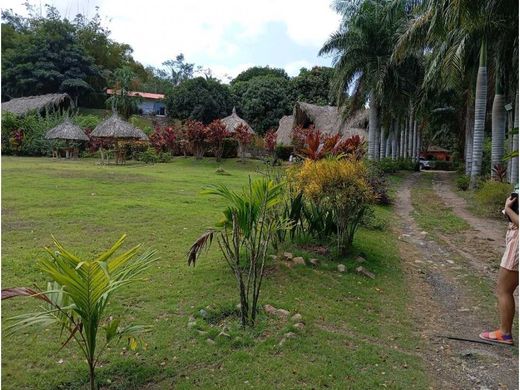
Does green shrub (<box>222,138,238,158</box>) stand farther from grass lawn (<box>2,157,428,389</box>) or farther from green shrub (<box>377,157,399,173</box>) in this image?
grass lawn (<box>2,157,428,389</box>)

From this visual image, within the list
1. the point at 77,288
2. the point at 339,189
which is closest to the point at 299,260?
the point at 339,189

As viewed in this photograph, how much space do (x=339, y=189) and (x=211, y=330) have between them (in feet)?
10.1

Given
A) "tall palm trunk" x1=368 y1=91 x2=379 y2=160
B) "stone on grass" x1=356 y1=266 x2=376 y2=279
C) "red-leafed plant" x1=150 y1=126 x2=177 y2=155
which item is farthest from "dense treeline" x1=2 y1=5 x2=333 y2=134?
"stone on grass" x1=356 y1=266 x2=376 y2=279

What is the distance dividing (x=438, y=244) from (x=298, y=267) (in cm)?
408

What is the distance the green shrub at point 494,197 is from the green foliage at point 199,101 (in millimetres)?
28607

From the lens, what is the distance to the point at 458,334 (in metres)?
4.56

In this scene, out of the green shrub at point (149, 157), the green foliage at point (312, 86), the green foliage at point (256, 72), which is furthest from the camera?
the green foliage at point (256, 72)

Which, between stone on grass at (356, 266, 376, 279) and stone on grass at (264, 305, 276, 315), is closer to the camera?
stone on grass at (264, 305, 276, 315)

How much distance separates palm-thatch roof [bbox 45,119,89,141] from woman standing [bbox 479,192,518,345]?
26596mm

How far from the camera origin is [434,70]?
1756 centimetres

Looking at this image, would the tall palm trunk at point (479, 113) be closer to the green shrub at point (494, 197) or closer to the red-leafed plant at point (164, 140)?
the green shrub at point (494, 197)

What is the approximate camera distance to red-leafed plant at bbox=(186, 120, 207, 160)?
26172 mm

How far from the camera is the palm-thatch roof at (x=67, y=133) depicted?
27.0 metres

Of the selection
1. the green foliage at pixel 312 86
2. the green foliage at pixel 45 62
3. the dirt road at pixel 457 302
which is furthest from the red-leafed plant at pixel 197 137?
the green foliage at pixel 45 62
